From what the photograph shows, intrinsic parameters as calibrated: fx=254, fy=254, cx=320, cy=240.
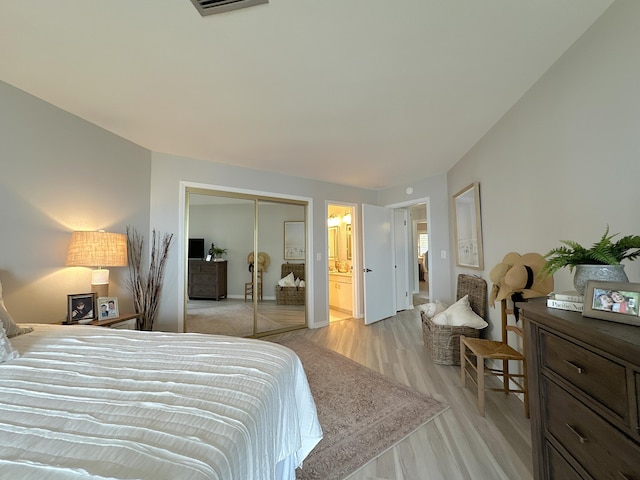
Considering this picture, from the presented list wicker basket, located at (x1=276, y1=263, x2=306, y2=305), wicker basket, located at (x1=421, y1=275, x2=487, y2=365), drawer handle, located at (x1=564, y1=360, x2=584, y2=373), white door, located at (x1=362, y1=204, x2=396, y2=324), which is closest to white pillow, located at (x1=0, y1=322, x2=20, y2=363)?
drawer handle, located at (x1=564, y1=360, x2=584, y2=373)

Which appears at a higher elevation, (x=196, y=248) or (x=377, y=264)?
(x=196, y=248)

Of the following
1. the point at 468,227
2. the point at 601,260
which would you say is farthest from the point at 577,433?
the point at 468,227

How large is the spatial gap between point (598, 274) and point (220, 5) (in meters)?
1.97

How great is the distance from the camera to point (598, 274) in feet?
3.05

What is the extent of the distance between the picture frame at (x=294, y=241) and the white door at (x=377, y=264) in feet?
3.32

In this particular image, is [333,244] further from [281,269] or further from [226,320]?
[226,320]

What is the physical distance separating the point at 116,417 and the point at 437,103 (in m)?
2.53

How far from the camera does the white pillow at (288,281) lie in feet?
12.7

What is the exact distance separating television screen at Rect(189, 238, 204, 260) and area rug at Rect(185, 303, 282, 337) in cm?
64

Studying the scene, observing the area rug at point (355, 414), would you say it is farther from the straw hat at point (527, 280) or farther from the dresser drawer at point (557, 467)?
the straw hat at point (527, 280)

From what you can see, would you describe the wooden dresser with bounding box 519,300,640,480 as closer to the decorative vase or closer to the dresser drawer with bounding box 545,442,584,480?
the dresser drawer with bounding box 545,442,584,480

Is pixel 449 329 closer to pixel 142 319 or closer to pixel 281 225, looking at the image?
pixel 281 225

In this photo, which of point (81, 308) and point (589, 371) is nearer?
point (589, 371)

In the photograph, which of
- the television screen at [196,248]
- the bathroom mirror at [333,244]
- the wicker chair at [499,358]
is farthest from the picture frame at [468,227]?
the television screen at [196,248]
